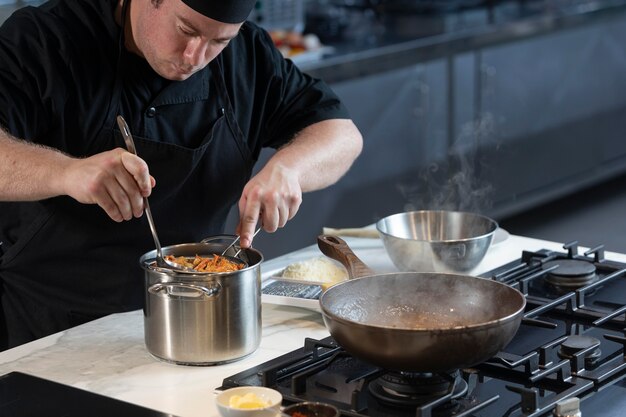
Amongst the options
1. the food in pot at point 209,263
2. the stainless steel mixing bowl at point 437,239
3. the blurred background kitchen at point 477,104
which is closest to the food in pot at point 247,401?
the food in pot at point 209,263

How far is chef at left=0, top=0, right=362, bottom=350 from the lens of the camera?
2.01m

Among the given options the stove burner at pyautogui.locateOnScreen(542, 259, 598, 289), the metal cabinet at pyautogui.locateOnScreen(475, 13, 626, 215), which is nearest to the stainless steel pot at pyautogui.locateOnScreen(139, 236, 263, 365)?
the stove burner at pyautogui.locateOnScreen(542, 259, 598, 289)

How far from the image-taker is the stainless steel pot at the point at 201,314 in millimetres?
1703

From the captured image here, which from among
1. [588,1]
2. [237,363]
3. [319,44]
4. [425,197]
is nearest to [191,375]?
[237,363]

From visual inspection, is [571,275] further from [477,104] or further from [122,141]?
[477,104]

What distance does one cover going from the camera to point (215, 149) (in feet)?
7.64

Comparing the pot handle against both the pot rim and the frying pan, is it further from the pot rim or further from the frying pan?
the frying pan

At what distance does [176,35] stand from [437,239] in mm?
759

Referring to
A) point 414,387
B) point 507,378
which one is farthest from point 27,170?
point 507,378

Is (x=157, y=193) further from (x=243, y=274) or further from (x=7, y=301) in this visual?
(x=243, y=274)

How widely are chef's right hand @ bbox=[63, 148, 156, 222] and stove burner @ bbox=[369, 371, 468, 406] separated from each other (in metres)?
0.52

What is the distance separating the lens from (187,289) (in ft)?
5.60

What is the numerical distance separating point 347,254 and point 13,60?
2.60 feet

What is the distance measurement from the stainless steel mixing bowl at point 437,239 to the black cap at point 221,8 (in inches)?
22.3
